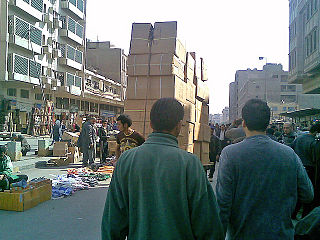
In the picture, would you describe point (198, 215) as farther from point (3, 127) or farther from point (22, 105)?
point (22, 105)

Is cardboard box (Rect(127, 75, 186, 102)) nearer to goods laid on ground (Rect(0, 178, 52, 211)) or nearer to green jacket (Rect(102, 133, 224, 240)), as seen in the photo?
goods laid on ground (Rect(0, 178, 52, 211))

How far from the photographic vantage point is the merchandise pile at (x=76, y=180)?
27.1 ft

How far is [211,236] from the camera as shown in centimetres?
199

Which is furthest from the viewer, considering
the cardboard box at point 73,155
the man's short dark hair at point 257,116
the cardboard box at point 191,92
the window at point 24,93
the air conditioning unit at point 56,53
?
the air conditioning unit at point 56,53

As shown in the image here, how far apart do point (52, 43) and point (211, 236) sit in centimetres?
3851

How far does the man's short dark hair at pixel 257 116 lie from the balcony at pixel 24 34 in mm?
28480

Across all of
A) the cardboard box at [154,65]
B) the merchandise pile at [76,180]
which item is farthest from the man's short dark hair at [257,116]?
the merchandise pile at [76,180]

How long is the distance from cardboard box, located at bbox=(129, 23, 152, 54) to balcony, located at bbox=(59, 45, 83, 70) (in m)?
33.8

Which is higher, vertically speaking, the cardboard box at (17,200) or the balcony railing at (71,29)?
the balcony railing at (71,29)

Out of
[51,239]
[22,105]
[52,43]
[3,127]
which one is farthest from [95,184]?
[52,43]

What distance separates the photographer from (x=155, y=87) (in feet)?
23.2

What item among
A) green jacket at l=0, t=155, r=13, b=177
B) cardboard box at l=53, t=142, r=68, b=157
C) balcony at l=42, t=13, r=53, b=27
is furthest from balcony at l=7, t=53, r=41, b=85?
green jacket at l=0, t=155, r=13, b=177

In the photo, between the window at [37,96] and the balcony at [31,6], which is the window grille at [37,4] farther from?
the window at [37,96]

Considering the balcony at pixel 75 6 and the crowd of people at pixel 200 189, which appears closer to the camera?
the crowd of people at pixel 200 189
